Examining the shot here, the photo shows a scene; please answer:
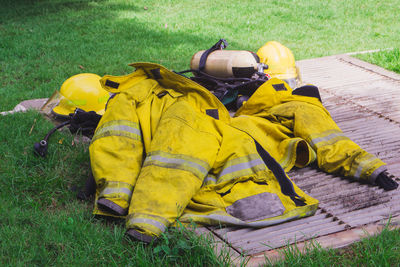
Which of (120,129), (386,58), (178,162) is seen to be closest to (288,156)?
(178,162)

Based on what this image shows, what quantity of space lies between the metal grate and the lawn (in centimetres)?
27

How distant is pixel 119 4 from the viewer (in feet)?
36.0

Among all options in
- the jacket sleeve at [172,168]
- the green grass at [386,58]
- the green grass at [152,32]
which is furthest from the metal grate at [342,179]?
the green grass at [152,32]

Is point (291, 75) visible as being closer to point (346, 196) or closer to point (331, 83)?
point (331, 83)

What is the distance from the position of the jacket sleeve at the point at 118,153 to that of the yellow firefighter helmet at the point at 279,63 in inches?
96.0

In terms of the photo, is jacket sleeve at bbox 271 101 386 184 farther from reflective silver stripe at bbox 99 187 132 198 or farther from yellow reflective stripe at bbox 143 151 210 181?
reflective silver stripe at bbox 99 187 132 198

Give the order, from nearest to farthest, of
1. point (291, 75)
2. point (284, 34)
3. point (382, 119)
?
point (382, 119)
point (291, 75)
point (284, 34)

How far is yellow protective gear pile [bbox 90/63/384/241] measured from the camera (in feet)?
9.23

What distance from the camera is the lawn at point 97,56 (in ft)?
8.51

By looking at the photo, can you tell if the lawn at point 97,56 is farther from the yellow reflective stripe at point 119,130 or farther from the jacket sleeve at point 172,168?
the yellow reflective stripe at point 119,130

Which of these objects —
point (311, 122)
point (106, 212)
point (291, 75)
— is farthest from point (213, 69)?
point (106, 212)

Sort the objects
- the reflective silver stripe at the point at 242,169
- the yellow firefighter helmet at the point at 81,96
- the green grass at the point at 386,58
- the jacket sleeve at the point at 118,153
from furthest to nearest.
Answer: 1. the green grass at the point at 386,58
2. the yellow firefighter helmet at the point at 81,96
3. the reflective silver stripe at the point at 242,169
4. the jacket sleeve at the point at 118,153

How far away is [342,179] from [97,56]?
4836 millimetres

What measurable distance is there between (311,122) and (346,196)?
75 centimetres
